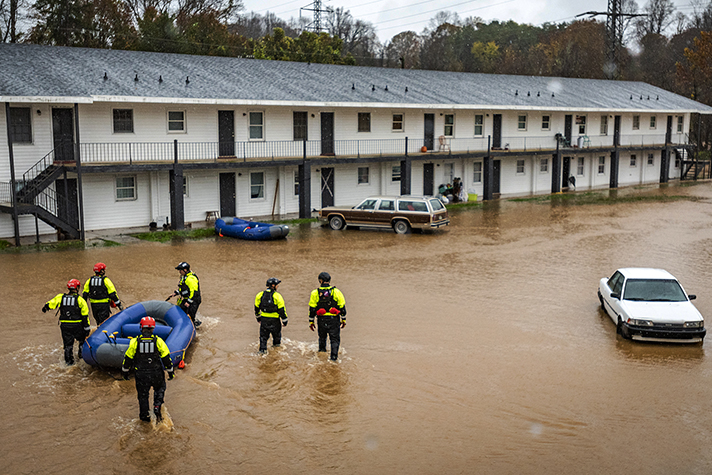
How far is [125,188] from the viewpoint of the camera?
29.3m

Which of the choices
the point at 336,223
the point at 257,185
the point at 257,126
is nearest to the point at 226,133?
the point at 257,126

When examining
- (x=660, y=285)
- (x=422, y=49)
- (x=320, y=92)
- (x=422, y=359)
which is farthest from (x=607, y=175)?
(x=422, y=49)

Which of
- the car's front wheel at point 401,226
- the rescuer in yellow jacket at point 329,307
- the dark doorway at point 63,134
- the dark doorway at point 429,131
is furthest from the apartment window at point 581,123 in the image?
the rescuer in yellow jacket at point 329,307

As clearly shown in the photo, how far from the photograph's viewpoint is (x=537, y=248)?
26125 millimetres

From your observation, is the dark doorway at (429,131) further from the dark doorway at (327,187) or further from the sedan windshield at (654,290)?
the sedan windshield at (654,290)

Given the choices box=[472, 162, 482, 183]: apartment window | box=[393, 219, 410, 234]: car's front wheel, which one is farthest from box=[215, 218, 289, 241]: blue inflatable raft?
box=[472, 162, 482, 183]: apartment window

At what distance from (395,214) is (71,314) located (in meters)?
18.2

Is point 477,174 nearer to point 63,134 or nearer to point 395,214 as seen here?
point 395,214

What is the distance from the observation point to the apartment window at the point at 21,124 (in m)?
26.1

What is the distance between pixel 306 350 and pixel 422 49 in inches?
3802

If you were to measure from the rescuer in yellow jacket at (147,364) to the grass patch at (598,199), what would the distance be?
34.0m

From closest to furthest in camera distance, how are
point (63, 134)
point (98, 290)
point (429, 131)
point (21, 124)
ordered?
point (98, 290) < point (21, 124) < point (63, 134) < point (429, 131)

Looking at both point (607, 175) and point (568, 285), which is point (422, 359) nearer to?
point (568, 285)

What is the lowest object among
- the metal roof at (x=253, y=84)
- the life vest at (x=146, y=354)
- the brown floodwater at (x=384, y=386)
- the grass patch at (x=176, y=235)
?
the brown floodwater at (x=384, y=386)
